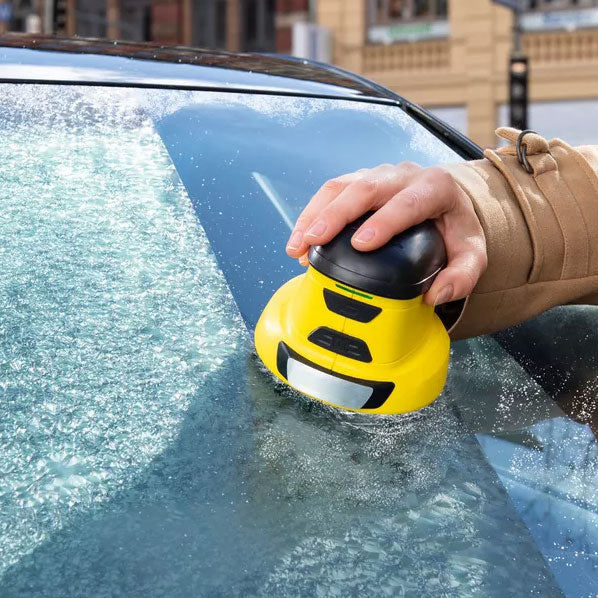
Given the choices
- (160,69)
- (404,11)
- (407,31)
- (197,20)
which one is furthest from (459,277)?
(197,20)

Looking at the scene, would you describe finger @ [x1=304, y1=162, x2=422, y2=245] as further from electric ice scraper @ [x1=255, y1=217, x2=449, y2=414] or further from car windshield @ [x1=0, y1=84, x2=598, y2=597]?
car windshield @ [x1=0, y1=84, x2=598, y2=597]

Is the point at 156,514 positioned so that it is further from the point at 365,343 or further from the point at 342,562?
the point at 365,343

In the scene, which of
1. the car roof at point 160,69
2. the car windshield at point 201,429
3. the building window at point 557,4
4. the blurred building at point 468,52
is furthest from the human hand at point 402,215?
the building window at point 557,4

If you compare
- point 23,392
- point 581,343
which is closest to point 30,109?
point 23,392

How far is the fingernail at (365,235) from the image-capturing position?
0.83m

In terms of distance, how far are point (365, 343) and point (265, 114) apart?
0.54 m

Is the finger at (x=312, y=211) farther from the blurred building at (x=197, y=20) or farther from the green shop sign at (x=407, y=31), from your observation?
the blurred building at (x=197, y=20)

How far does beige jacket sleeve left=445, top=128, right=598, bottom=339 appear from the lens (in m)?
1.04

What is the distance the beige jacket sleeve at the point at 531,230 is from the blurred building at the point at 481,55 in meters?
14.4

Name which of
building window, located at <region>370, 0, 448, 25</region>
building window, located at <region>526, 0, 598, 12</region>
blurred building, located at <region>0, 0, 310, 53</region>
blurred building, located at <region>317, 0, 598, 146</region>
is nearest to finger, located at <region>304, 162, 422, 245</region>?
blurred building, located at <region>317, 0, 598, 146</region>

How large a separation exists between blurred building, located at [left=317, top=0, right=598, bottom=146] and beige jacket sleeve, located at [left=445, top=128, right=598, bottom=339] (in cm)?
1439

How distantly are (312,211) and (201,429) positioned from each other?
233mm

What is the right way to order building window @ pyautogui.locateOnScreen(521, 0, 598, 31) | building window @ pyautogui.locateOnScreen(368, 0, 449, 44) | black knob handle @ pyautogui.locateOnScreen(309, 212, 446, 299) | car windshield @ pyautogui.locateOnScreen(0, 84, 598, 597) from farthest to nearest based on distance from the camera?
building window @ pyautogui.locateOnScreen(368, 0, 449, 44) → building window @ pyautogui.locateOnScreen(521, 0, 598, 31) → black knob handle @ pyautogui.locateOnScreen(309, 212, 446, 299) → car windshield @ pyautogui.locateOnScreen(0, 84, 598, 597)

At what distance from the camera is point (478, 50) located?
15555mm
